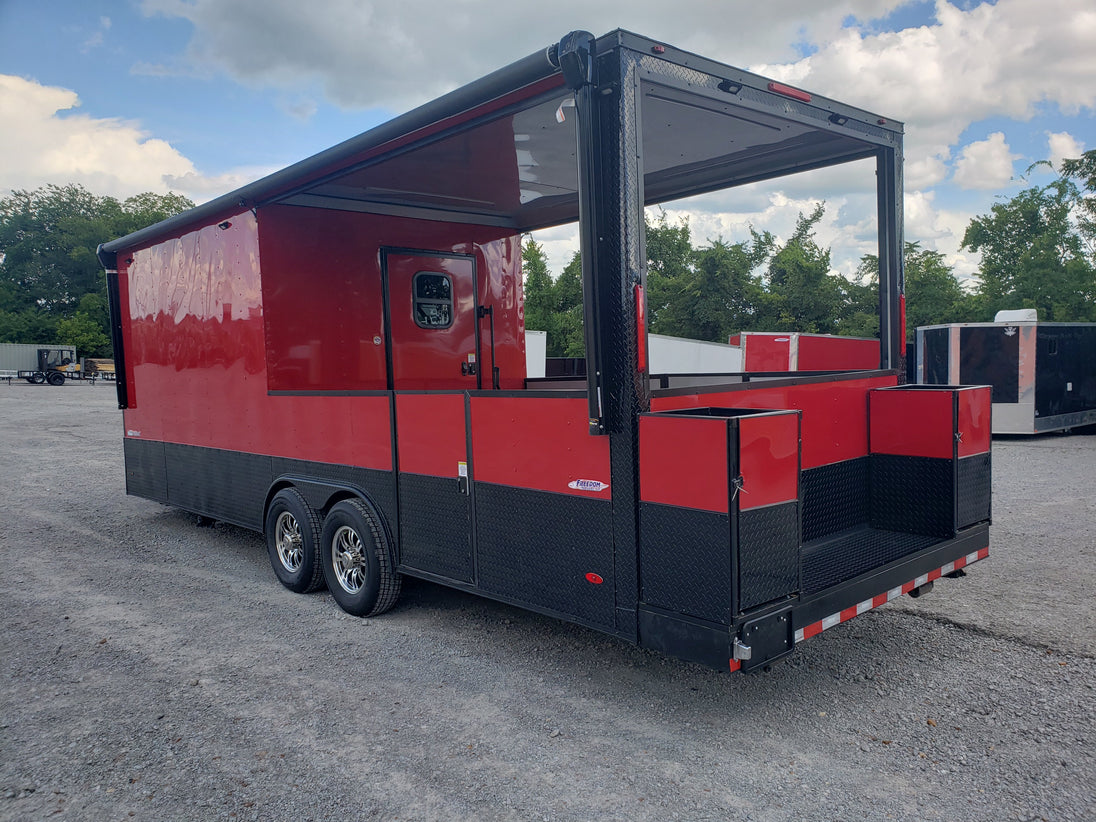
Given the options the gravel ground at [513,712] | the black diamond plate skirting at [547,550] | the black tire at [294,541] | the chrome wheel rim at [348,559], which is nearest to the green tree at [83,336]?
the gravel ground at [513,712]

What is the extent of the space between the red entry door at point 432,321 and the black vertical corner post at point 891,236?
3422mm

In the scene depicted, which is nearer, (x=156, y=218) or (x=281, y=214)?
(x=281, y=214)

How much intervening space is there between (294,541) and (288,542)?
0.08 metres

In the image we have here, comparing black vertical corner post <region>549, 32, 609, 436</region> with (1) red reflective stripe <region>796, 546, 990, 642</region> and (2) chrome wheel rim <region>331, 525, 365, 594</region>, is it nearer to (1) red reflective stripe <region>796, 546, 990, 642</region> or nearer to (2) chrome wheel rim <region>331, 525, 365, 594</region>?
(1) red reflective stripe <region>796, 546, 990, 642</region>

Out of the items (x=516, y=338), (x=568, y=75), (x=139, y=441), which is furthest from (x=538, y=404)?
(x=139, y=441)

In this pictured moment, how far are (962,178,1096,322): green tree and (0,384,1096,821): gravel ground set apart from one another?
3118 cm

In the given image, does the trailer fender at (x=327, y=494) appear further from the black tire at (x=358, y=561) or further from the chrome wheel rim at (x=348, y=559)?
the chrome wheel rim at (x=348, y=559)

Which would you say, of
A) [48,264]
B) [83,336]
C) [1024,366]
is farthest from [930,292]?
[48,264]

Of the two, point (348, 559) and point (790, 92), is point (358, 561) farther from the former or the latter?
point (790, 92)

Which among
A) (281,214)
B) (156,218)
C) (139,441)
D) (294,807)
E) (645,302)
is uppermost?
(156,218)

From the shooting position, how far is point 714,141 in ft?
15.6

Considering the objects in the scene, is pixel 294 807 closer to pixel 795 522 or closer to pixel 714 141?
pixel 795 522

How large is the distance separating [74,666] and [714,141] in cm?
472

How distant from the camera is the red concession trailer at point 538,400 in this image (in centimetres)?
317
